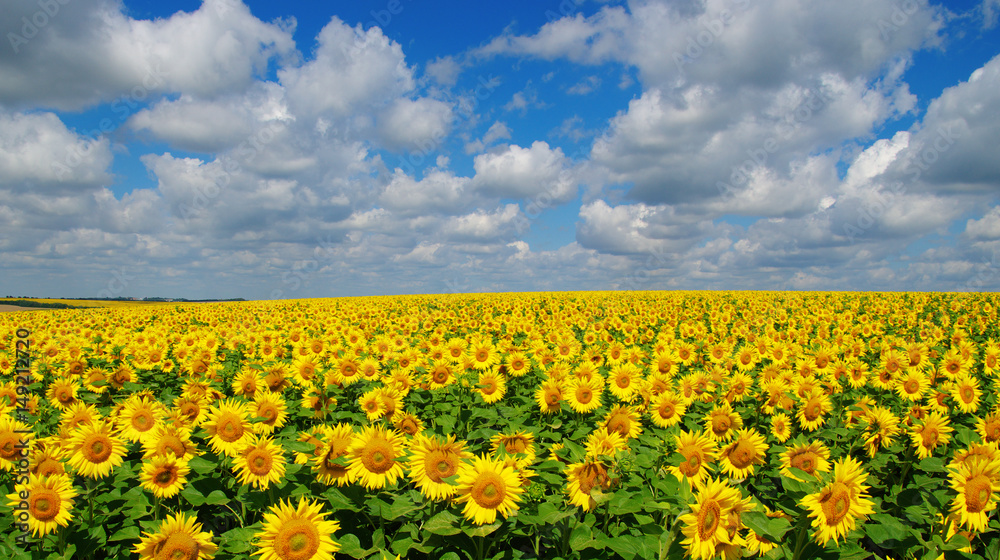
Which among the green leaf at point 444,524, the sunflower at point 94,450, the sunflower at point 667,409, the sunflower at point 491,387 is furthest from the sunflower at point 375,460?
the sunflower at point 667,409

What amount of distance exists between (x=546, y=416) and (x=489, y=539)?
10.4 ft

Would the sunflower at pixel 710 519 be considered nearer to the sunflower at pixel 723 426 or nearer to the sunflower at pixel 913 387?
the sunflower at pixel 723 426

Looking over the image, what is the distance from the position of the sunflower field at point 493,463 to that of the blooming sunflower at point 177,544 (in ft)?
0.04

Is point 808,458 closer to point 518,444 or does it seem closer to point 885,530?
point 885,530

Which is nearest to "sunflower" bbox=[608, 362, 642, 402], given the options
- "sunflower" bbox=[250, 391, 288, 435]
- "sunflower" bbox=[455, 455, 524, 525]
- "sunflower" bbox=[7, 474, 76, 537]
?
"sunflower" bbox=[455, 455, 524, 525]

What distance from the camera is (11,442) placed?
13.5 ft

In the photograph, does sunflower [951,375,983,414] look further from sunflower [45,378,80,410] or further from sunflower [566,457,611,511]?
sunflower [45,378,80,410]

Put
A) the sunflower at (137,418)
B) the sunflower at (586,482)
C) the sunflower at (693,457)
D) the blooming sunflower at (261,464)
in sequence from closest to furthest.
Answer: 1. the sunflower at (586,482)
2. the blooming sunflower at (261,464)
3. the sunflower at (693,457)
4. the sunflower at (137,418)

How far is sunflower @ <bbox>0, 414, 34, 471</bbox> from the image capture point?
4.02 m

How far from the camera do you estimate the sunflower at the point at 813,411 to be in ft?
19.3

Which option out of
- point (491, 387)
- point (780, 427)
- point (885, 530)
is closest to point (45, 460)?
point (491, 387)

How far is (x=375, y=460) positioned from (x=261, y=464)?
0.97 meters

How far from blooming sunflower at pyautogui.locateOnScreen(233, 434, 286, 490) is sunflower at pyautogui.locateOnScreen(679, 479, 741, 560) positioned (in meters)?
3.02

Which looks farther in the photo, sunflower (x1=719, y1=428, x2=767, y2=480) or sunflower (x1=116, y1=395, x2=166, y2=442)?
sunflower (x1=116, y1=395, x2=166, y2=442)
